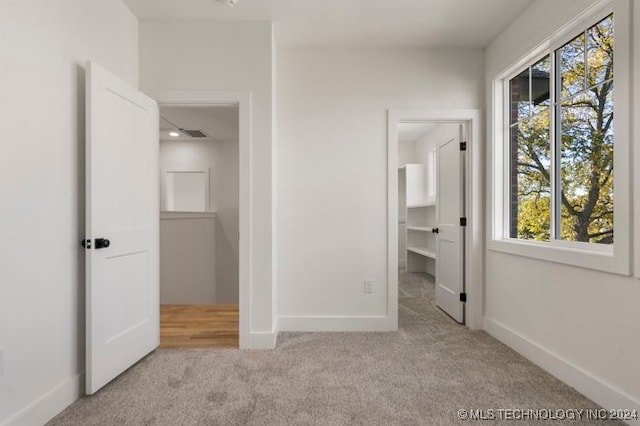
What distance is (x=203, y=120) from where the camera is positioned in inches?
183

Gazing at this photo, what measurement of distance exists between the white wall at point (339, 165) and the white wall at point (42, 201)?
1555 mm

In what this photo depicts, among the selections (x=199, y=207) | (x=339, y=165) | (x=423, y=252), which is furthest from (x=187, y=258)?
(x=423, y=252)

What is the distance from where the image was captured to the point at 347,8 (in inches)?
99.2

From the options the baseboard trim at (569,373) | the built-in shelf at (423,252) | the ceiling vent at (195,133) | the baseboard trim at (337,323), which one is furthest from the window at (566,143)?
the ceiling vent at (195,133)

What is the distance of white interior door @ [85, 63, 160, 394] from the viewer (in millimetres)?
1959

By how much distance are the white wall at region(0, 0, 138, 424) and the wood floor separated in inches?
35.7

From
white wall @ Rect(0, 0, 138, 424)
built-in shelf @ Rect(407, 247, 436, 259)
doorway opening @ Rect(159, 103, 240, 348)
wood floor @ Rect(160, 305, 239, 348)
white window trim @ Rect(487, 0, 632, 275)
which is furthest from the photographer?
built-in shelf @ Rect(407, 247, 436, 259)

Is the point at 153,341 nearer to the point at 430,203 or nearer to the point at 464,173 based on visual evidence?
the point at 464,173

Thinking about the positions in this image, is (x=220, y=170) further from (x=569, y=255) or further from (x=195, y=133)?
(x=569, y=255)

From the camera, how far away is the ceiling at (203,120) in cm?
414

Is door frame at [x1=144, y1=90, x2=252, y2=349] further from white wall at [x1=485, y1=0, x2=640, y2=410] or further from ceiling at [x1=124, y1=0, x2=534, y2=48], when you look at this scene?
white wall at [x1=485, y1=0, x2=640, y2=410]

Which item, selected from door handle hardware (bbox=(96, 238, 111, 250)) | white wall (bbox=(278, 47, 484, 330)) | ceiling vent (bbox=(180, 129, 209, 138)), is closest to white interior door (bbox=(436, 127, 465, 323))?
white wall (bbox=(278, 47, 484, 330))

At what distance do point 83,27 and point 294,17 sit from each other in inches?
57.1

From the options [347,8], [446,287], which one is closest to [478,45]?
[347,8]
